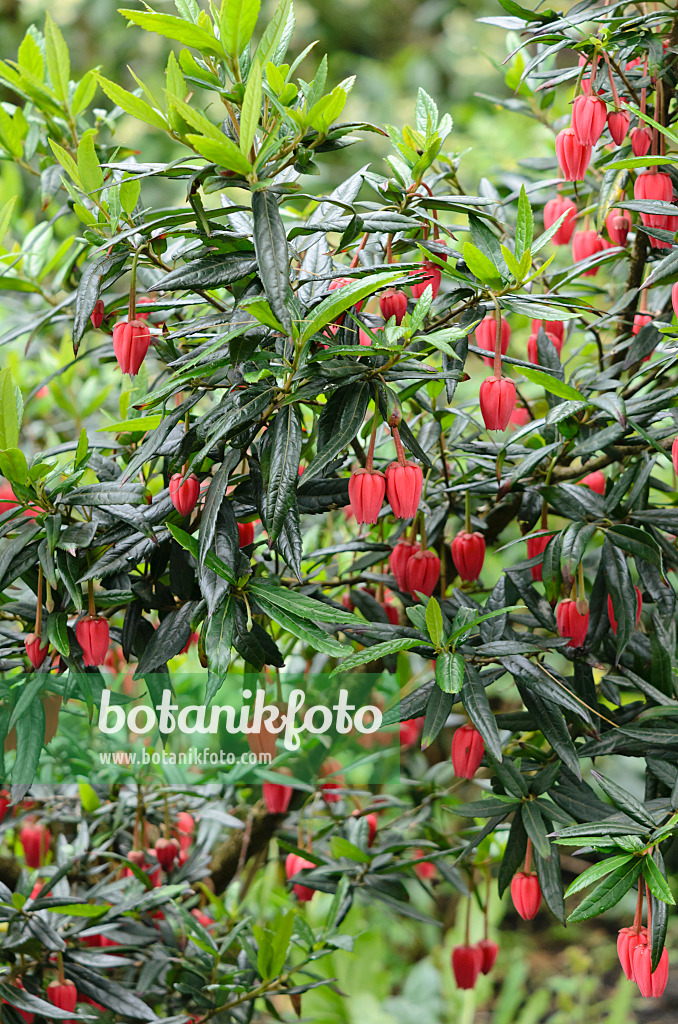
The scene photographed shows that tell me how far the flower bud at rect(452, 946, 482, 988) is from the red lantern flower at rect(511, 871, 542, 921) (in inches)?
16.8

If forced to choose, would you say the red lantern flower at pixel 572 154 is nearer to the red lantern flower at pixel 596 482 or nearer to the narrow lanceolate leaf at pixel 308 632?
the red lantern flower at pixel 596 482

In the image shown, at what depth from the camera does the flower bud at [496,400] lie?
0.86m

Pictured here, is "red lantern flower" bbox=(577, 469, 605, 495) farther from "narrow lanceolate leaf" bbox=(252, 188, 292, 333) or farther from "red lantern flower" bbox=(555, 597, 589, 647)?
"narrow lanceolate leaf" bbox=(252, 188, 292, 333)

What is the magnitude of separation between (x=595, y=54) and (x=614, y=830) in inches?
31.1

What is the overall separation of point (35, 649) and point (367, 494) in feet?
1.19

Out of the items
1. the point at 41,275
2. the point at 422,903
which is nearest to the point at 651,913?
the point at 41,275

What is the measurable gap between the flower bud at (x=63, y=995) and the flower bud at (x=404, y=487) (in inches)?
27.9

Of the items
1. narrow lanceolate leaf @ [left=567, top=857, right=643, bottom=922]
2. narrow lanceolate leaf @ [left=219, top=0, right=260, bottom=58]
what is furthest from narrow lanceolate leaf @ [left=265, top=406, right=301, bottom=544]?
narrow lanceolate leaf @ [left=567, top=857, right=643, bottom=922]

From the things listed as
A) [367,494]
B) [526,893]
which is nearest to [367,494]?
[367,494]

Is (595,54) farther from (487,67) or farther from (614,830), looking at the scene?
(487,67)

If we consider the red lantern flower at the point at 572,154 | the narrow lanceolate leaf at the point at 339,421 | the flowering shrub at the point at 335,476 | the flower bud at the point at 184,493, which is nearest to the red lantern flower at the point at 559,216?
the flowering shrub at the point at 335,476

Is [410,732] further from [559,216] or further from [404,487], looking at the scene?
[559,216]

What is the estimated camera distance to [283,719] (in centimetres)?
107

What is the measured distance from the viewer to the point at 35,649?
2.93 ft
